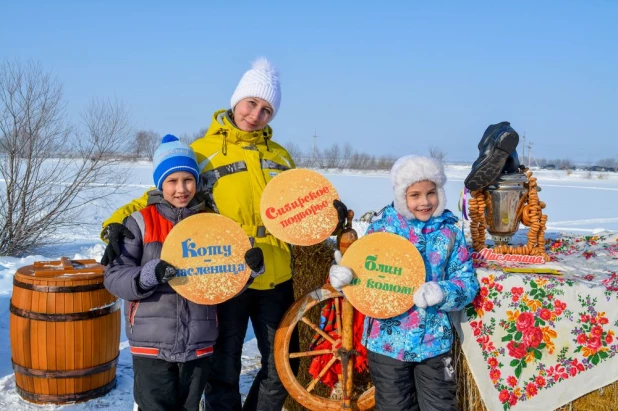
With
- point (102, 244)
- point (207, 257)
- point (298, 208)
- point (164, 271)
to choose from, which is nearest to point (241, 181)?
point (298, 208)

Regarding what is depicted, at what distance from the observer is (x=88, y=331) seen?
3.40 m

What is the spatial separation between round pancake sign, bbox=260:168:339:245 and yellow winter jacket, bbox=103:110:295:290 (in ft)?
0.58

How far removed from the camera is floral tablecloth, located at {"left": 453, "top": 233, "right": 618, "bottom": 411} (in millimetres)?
2350

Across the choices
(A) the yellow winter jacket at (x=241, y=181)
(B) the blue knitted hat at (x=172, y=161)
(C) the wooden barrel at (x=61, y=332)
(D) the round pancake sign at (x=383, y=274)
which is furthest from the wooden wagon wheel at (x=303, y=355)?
(C) the wooden barrel at (x=61, y=332)

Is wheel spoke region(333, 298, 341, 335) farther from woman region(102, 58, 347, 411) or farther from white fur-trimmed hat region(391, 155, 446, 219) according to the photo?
white fur-trimmed hat region(391, 155, 446, 219)

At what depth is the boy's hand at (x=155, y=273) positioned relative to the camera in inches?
86.4

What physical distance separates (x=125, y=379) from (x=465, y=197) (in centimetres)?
283

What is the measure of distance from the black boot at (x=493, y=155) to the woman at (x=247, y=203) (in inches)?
35.0

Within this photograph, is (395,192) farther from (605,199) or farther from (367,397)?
(605,199)

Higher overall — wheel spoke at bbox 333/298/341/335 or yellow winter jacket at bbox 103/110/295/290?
yellow winter jacket at bbox 103/110/295/290

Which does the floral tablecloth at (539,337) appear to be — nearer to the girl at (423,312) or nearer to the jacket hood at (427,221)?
the girl at (423,312)

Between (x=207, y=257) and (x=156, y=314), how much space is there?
1.11ft

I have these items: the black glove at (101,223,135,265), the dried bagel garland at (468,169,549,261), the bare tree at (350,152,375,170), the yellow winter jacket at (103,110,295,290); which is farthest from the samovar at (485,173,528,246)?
the bare tree at (350,152,375,170)

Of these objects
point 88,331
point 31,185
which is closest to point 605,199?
point 31,185
